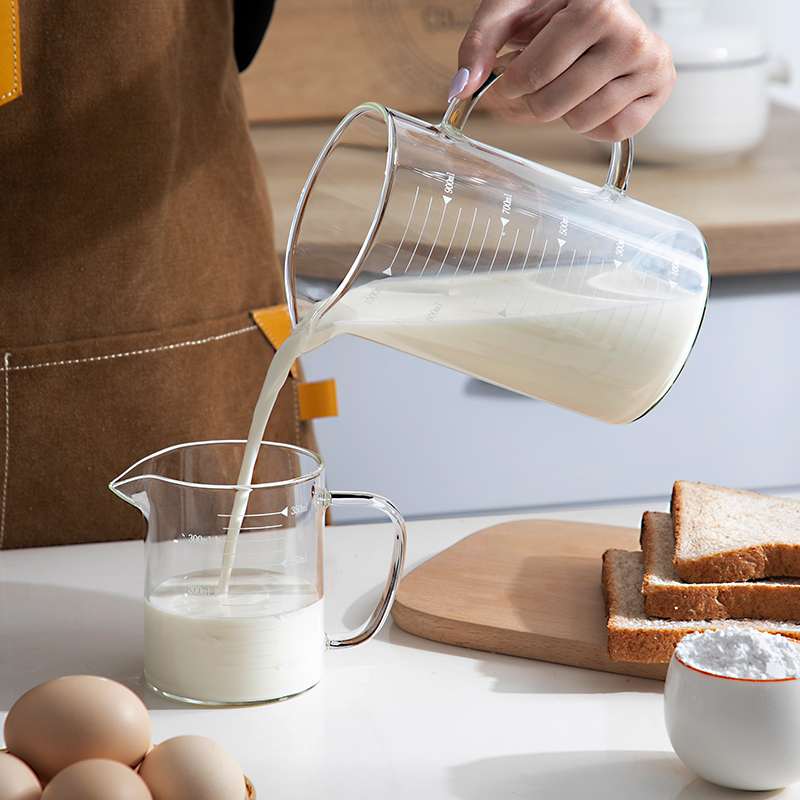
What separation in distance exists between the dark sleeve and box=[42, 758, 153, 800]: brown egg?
951 mm

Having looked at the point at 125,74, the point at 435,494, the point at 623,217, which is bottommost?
the point at 435,494

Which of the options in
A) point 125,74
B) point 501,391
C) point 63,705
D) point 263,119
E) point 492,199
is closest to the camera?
point 63,705

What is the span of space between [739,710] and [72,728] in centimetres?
37

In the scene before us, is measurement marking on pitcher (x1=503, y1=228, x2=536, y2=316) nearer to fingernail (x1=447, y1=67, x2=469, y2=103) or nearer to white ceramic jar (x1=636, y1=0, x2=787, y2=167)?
fingernail (x1=447, y1=67, x2=469, y2=103)

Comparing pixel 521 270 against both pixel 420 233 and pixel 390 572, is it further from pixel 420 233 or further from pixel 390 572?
pixel 390 572

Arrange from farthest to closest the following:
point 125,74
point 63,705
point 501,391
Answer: point 501,391, point 125,74, point 63,705

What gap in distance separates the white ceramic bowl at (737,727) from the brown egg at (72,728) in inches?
12.4

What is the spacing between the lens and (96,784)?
504mm

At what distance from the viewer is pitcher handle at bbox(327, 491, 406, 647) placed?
2.55ft

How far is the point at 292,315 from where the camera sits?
762 millimetres

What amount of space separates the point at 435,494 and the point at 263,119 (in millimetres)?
975

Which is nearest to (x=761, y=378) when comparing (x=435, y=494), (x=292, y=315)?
(x=435, y=494)

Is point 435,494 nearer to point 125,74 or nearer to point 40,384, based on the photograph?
point 40,384

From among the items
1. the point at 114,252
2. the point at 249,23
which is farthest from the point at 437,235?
the point at 249,23
